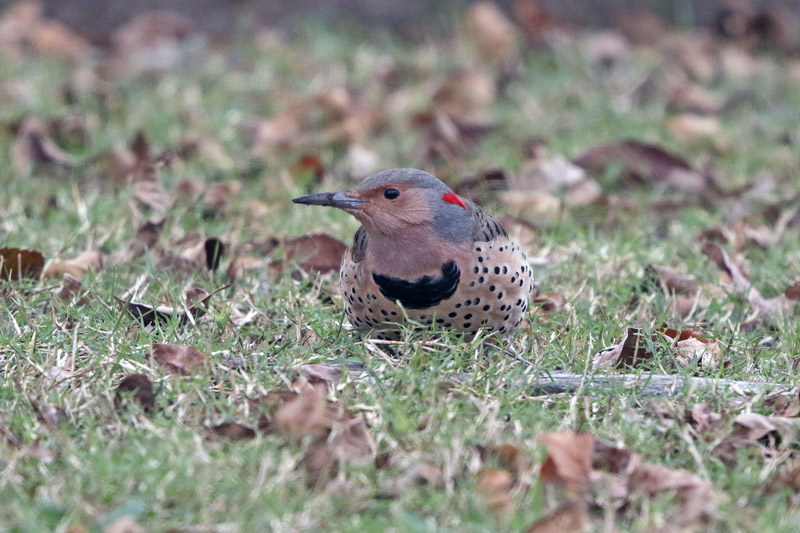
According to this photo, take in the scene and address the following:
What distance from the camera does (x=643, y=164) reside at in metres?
7.02

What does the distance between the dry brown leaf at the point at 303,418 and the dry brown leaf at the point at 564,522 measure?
30.9 inches

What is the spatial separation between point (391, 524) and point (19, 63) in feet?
22.0

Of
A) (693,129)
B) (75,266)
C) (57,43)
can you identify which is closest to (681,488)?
(75,266)

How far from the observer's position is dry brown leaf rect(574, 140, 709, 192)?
6.89 meters

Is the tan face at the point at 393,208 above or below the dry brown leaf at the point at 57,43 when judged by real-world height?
above

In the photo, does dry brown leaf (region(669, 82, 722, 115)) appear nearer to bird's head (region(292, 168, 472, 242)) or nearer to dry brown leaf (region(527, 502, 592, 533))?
bird's head (region(292, 168, 472, 242))

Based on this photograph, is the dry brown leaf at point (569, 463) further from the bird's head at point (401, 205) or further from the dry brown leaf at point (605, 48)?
the dry brown leaf at point (605, 48)

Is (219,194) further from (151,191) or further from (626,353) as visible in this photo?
(626,353)

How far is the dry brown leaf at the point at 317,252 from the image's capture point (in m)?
5.39

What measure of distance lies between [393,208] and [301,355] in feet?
2.13

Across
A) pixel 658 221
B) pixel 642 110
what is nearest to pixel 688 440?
pixel 658 221

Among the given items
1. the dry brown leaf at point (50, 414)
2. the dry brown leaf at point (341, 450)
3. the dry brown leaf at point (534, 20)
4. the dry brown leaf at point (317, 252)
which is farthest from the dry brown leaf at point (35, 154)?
the dry brown leaf at point (534, 20)

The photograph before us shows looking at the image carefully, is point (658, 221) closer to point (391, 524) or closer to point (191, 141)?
point (191, 141)

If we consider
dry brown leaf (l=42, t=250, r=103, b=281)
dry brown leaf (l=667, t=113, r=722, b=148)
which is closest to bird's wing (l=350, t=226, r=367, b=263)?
dry brown leaf (l=42, t=250, r=103, b=281)
